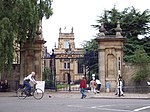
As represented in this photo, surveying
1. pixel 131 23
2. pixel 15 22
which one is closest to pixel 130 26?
pixel 131 23

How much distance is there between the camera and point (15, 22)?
24594 mm

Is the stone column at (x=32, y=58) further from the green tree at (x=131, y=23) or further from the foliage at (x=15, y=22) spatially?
the green tree at (x=131, y=23)

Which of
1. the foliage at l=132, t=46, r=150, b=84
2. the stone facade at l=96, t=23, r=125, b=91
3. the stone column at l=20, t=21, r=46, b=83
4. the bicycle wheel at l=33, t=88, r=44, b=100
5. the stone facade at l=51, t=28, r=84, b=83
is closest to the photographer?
the bicycle wheel at l=33, t=88, r=44, b=100

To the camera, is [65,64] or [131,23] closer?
[131,23]

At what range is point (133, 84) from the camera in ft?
103

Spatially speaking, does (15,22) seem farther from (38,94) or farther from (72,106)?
(72,106)

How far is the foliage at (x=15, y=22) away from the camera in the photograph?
2217 cm

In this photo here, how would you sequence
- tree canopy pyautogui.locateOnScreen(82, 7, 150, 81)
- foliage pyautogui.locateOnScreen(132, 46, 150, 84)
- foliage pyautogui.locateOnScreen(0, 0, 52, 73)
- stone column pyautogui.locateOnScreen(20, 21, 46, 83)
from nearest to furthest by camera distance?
foliage pyautogui.locateOnScreen(0, 0, 52, 73) → foliage pyautogui.locateOnScreen(132, 46, 150, 84) → stone column pyautogui.locateOnScreen(20, 21, 46, 83) → tree canopy pyautogui.locateOnScreen(82, 7, 150, 81)

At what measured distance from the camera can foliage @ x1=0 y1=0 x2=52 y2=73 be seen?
2217cm

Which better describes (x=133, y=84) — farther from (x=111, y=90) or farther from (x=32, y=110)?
(x=32, y=110)

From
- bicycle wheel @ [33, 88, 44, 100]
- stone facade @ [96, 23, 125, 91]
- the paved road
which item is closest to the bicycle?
bicycle wheel @ [33, 88, 44, 100]

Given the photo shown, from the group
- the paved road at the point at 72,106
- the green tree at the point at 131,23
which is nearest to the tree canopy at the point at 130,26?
the green tree at the point at 131,23

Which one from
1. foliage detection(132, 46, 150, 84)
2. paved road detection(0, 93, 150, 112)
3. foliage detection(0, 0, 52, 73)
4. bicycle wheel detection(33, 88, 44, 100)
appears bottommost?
paved road detection(0, 93, 150, 112)

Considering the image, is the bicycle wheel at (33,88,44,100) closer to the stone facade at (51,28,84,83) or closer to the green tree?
the green tree
